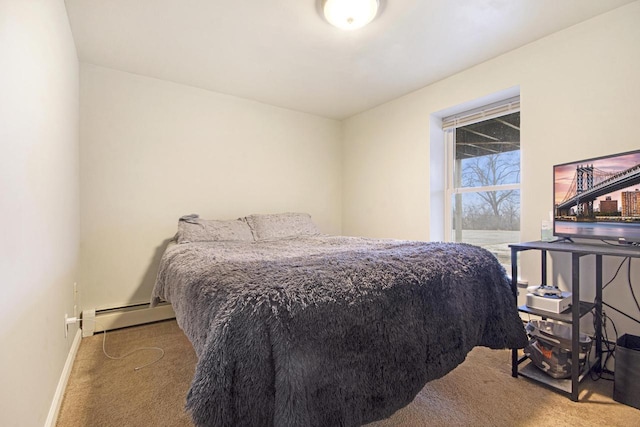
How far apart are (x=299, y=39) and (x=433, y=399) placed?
2.38 meters

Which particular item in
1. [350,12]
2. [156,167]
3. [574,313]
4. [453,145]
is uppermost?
[350,12]

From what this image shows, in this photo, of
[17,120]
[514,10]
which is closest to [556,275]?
[514,10]

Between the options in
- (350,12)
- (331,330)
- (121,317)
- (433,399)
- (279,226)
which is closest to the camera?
(331,330)

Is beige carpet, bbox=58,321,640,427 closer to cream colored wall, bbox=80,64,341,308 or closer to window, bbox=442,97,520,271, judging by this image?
cream colored wall, bbox=80,64,341,308

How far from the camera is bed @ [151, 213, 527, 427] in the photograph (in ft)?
2.75

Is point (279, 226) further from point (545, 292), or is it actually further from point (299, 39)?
point (545, 292)

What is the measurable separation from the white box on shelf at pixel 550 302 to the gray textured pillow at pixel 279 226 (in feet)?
6.23

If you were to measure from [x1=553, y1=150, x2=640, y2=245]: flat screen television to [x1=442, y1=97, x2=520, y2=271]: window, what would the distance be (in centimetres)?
66

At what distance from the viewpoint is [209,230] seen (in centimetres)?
260

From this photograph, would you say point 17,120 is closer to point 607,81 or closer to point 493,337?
point 493,337

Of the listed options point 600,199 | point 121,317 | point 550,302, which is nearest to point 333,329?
point 550,302

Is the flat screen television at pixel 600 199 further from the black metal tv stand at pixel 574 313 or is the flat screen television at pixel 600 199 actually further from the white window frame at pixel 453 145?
the white window frame at pixel 453 145

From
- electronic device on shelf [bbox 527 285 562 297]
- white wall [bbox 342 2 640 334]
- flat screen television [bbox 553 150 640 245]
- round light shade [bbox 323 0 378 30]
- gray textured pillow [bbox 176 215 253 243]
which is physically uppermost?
round light shade [bbox 323 0 378 30]

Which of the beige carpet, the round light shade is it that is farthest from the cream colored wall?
the round light shade
